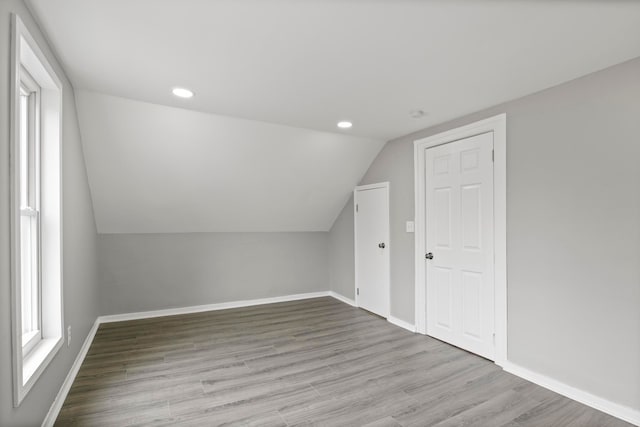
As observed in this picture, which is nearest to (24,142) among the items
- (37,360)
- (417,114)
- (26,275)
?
(26,275)

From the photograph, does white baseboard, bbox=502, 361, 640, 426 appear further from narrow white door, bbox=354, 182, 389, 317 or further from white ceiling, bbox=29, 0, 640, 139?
white ceiling, bbox=29, 0, 640, 139

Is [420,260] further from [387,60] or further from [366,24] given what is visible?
[366,24]

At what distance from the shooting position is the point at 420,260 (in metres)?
3.69

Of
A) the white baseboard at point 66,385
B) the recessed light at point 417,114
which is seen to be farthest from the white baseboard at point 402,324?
the white baseboard at point 66,385

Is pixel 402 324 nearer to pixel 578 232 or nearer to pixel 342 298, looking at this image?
pixel 342 298

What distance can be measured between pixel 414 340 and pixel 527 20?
304 centimetres

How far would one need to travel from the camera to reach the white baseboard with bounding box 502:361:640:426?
6.86 feet

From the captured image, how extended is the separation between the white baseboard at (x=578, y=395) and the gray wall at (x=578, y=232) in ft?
0.15

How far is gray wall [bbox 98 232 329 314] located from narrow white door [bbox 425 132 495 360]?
2414 mm

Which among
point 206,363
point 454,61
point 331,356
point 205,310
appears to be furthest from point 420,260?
point 205,310

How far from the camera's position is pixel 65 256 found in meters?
2.38

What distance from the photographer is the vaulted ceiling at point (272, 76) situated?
1.65 m

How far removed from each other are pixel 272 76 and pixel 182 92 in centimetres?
87

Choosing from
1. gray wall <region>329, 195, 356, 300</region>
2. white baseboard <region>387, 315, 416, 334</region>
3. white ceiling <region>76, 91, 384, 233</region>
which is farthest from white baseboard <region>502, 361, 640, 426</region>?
white ceiling <region>76, 91, 384, 233</region>
